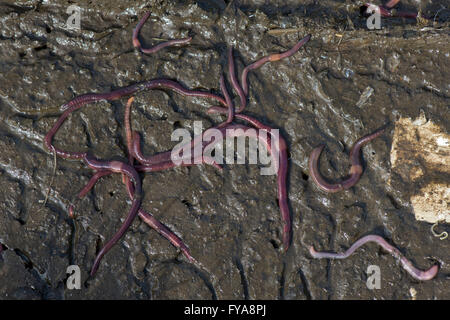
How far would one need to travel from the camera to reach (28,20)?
658 cm

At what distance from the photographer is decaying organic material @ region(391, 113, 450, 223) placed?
6082 mm

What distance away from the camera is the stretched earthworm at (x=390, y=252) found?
575cm

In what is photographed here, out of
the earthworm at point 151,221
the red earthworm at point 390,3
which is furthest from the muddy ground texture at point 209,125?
the red earthworm at point 390,3

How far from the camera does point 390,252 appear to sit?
5848mm

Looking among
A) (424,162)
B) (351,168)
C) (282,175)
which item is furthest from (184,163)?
(424,162)

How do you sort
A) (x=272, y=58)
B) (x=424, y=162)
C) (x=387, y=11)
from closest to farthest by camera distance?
(x=424, y=162) → (x=272, y=58) → (x=387, y=11)

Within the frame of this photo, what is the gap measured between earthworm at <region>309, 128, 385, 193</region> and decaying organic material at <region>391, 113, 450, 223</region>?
48 cm

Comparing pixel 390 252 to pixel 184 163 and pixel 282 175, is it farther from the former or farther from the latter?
pixel 184 163

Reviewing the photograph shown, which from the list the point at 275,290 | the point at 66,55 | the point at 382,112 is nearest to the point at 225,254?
the point at 275,290

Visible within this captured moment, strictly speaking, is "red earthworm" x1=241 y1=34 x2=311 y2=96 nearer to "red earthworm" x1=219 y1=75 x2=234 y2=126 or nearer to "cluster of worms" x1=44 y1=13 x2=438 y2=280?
"cluster of worms" x1=44 y1=13 x2=438 y2=280

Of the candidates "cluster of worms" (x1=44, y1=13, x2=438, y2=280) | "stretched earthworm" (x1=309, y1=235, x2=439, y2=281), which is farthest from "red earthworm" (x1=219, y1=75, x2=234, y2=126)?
"stretched earthworm" (x1=309, y1=235, x2=439, y2=281)

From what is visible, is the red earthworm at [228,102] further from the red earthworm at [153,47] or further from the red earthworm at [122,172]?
the red earthworm at [122,172]

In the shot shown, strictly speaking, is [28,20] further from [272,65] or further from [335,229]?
[335,229]

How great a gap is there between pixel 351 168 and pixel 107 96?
161 inches
